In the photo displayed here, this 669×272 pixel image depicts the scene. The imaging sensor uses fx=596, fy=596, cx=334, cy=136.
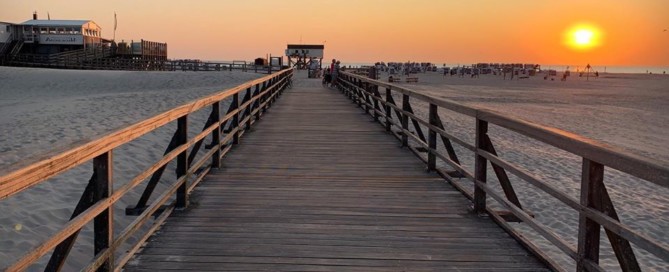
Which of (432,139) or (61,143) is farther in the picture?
(432,139)

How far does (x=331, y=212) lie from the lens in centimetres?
508

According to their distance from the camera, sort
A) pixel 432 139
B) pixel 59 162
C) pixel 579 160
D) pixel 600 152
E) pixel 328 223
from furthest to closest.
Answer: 1. pixel 579 160
2. pixel 432 139
3. pixel 328 223
4. pixel 600 152
5. pixel 59 162

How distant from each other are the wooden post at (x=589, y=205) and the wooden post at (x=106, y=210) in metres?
2.49

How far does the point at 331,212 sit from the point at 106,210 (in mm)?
2232

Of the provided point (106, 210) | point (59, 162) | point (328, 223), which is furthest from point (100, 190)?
point (328, 223)

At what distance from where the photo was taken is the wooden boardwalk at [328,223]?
3.85 m

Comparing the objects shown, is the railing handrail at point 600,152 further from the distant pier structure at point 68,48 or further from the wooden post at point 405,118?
the distant pier structure at point 68,48

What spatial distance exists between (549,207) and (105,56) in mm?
58060

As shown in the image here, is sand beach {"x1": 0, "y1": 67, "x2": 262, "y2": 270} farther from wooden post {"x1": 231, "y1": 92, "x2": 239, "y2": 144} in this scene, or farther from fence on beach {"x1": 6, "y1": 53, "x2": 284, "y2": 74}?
fence on beach {"x1": 6, "y1": 53, "x2": 284, "y2": 74}

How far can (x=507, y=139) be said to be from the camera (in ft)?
51.5

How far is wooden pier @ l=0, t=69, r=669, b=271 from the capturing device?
2.86 m

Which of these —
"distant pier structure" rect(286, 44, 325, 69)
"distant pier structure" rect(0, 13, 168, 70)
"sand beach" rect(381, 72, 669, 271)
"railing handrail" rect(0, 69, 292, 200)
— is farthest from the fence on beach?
"railing handrail" rect(0, 69, 292, 200)

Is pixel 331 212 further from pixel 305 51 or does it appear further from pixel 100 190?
pixel 305 51

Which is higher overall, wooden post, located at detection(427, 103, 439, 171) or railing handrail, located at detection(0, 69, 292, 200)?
railing handrail, located at detection(0, 69, 292, 200)
